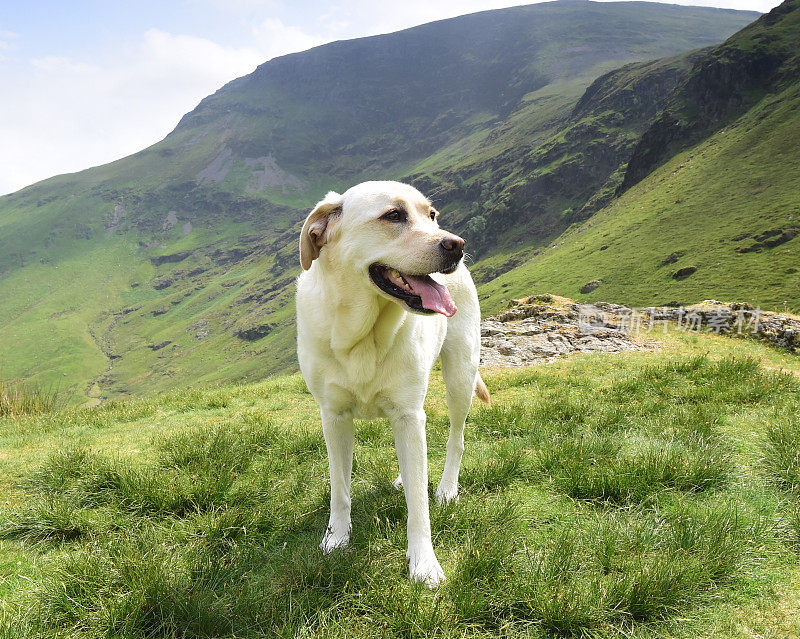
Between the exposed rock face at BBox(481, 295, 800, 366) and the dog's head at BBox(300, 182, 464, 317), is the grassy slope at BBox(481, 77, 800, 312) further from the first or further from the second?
the dog's head at BBox(300, 182, 464, 317)

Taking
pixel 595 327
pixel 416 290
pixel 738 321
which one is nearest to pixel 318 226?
pixel 416 290

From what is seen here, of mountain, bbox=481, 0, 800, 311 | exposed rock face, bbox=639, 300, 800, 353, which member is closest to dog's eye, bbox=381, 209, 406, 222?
exposed rock face, bbox=639, 300, 800, 353

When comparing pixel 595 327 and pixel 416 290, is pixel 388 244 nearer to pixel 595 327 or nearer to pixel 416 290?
pixel 416 290

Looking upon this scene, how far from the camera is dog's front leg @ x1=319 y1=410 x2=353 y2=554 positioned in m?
4.07

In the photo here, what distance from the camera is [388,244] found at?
341 centimetres

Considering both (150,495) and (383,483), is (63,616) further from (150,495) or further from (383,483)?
(383,483)

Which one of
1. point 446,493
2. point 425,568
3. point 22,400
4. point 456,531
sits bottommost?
point 446,493

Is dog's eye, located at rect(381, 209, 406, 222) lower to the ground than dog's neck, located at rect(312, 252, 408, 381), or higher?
higher

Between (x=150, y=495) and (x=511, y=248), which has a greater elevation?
(x=150, y=495)

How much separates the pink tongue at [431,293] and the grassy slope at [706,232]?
69.7 meters

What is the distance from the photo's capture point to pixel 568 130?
187 m

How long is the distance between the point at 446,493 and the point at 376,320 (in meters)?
2.07

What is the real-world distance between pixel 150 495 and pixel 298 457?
176cm

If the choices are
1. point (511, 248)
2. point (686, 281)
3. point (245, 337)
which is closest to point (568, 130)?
point (511, 248)
